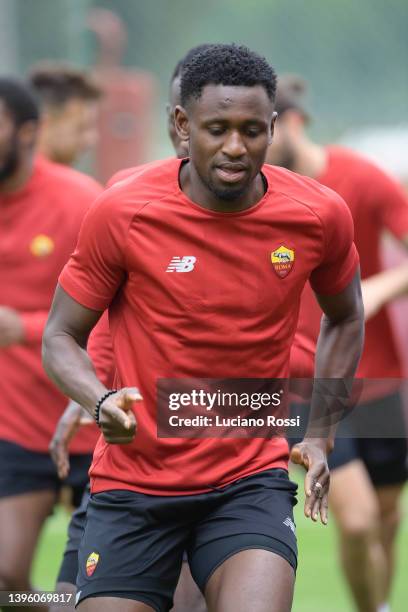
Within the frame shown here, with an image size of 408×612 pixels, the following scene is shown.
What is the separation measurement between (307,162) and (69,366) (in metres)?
2.97

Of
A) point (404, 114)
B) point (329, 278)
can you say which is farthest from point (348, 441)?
point (404, 114)

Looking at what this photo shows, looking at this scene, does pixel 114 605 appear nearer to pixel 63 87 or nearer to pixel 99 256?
pixel 99 256

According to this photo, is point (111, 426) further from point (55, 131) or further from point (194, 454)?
point (55, 131)

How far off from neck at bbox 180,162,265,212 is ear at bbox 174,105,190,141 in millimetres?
104

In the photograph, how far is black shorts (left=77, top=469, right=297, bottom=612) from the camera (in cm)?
412

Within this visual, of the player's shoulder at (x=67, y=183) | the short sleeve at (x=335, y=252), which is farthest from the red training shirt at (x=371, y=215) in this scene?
the short sleeve at (x=335, y=252)

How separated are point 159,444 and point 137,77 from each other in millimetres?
9487

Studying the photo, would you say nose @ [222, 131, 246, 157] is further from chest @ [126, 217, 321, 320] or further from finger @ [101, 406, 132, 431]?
finger @ [101, 406, 132, 431]

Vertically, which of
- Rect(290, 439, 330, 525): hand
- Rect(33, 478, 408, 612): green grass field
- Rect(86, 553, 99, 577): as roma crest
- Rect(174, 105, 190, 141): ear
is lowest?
Rect(33, 478, 408, 612): green grass field

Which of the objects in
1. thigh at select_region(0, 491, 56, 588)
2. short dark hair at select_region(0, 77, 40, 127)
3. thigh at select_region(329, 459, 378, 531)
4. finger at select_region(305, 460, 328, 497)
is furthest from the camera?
short dark hair at select_region(0, 77, 40, 127)

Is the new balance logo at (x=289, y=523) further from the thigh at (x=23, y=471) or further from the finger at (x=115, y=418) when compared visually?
the thigh at (x=23, y=471)

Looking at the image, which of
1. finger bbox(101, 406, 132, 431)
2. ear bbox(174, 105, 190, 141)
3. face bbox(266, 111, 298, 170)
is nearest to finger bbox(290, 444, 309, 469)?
finger bbox(101, 406, 132, 431)

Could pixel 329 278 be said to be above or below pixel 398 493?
above

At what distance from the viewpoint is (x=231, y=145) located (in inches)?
161
